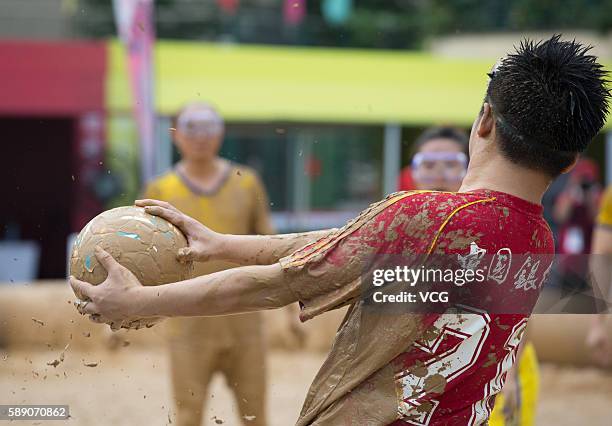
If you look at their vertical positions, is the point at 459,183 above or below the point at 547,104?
below

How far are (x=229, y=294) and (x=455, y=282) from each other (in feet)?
1.66

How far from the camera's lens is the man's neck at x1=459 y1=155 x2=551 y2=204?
2.20 meters

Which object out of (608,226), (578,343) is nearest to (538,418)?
(578,343)

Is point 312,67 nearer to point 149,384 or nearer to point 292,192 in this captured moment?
point 292,192

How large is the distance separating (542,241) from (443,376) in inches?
15.3

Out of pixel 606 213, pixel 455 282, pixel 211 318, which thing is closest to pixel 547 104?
pixel 455 282

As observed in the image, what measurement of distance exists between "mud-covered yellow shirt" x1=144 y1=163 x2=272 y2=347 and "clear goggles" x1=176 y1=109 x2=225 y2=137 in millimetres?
246

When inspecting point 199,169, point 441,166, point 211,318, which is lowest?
point 211,318

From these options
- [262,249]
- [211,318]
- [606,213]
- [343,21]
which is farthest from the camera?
[343,21]

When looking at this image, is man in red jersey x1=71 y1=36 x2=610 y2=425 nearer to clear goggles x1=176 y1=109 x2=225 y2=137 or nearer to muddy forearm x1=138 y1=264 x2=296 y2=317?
muddy forearm x1=138 y1=264 x2=296 y2=317

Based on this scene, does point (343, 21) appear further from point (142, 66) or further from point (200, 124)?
point (200, 124)

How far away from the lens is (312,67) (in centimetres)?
1305

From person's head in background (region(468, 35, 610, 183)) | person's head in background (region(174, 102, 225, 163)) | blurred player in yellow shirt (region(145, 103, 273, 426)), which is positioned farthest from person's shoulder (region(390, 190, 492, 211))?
person's head in background (region(174, 102, 225, 163))

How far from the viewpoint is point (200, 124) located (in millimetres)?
5617
